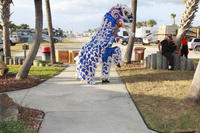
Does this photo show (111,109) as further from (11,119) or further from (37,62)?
(37,62)

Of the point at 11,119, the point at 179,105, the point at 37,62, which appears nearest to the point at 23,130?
the point at 11,119

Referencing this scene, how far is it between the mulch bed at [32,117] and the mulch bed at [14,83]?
2.31 metres

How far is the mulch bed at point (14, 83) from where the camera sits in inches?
254

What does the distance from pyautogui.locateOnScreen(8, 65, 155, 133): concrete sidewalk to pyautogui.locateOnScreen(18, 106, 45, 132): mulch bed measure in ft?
0.35

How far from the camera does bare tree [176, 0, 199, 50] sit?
10.7 meters

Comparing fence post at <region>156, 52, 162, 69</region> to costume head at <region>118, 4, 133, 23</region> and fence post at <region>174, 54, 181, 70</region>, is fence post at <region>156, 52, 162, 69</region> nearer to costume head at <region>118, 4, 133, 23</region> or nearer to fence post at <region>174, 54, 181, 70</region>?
fence post at <region>174, 54, 181, 70</region>

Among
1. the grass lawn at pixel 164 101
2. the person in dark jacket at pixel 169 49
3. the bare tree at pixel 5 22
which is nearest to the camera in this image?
the grass lawn at pixel 164 101

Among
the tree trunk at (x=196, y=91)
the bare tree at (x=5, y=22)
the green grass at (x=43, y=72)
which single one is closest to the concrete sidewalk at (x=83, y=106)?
the green grass at (x=43, y=72)

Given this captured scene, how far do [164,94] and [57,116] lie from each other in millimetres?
3273

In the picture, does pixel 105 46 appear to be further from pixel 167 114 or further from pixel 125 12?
pixel 167 114

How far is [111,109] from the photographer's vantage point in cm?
485

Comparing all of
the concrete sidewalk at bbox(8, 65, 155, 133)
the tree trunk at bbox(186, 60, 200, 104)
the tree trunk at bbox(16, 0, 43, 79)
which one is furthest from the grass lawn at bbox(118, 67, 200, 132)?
the tree trunk at bbox(16, 0, 43, 79)

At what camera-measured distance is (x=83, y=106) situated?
502 cm

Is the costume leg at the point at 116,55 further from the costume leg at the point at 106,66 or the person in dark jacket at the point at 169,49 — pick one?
the person in dark jacket at the point at 169,49
